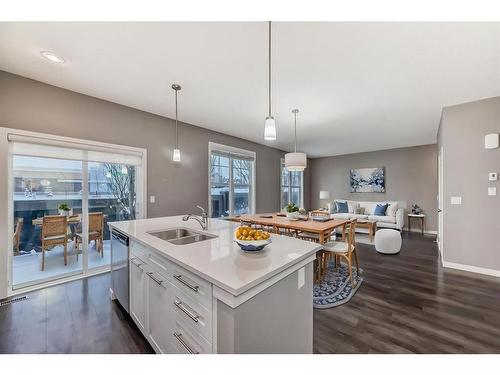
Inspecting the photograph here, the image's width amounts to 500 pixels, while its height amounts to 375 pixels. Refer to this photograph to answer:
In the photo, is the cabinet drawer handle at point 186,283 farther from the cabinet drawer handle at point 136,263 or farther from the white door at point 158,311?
the cabinet drawer handle at point 136,263

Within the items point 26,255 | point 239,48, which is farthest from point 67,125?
point 239,48

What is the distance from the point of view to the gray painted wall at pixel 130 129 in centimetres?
251

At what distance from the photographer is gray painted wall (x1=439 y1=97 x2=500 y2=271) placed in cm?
299

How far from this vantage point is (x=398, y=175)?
262 inches

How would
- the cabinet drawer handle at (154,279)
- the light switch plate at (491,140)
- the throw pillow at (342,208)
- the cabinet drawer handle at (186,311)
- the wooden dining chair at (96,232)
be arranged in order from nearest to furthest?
the cabinet drawer handle at (186,311)
the cabinet drawer handle at (154,279)
the light switch plate at (491,140)
the wooden dining chair at (96,232)
the throw pillow at (342,208)

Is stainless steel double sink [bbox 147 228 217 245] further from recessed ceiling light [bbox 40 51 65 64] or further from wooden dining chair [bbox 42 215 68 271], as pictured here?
recessed ceiling light [bbox 40 51 65 64]

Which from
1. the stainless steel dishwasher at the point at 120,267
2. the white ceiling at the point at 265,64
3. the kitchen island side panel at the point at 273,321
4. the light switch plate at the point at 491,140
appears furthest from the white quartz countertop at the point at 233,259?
the light switch plate at the point at 491,140

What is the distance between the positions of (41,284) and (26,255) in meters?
0.47

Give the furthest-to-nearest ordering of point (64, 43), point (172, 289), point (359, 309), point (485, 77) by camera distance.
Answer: point (485, 77) < point (359, 309) < point (64, 43) < point (172, 289)

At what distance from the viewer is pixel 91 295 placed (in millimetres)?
2527

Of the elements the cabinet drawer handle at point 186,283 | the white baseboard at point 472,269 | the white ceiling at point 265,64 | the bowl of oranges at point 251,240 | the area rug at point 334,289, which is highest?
the white ceiling at point 265,64

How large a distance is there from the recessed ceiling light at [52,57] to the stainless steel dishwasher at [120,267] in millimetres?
1826
